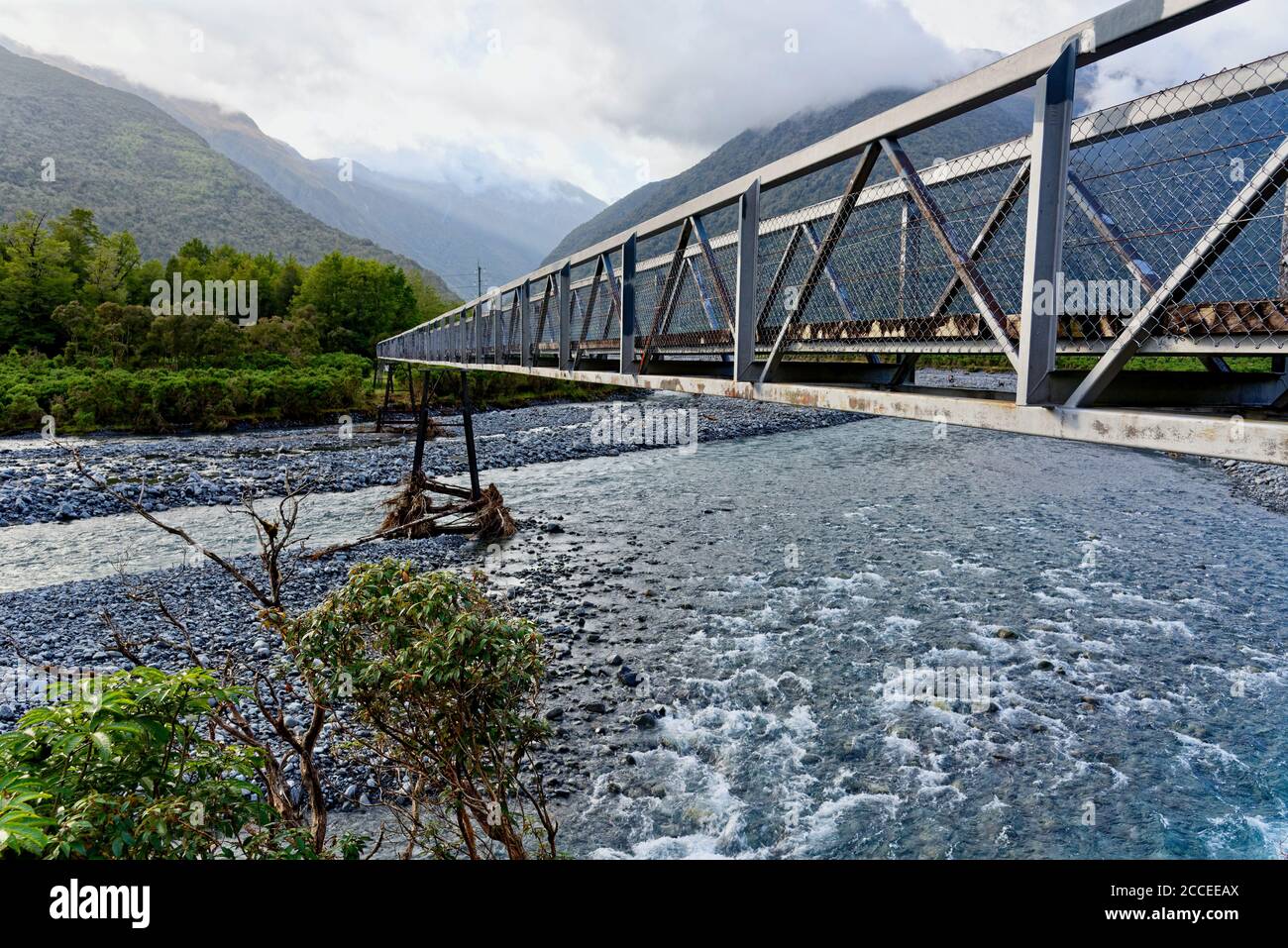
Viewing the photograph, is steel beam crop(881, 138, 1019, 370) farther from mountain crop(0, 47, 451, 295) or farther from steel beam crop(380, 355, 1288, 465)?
mountain crop(0, 47, 451, 295)

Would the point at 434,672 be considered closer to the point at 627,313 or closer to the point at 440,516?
the point at 627,313

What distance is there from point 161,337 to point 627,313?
143ft

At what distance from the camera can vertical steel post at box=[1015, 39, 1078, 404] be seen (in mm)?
2975

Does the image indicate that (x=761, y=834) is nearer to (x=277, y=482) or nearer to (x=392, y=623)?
(x=392, y=623)

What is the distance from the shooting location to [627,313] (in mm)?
7898

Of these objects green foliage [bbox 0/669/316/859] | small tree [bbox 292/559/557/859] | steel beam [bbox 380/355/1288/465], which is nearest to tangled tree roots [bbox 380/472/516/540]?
small tree [bbox 292/559/557/859]

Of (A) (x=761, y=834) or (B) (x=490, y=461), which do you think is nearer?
(A) (x=761, y=834)

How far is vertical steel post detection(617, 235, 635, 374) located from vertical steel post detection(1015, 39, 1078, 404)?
4984 mm

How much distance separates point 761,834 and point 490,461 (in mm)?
19569

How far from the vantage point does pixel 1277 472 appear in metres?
20.4
